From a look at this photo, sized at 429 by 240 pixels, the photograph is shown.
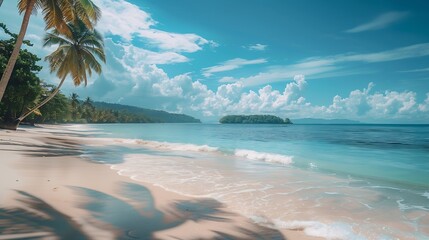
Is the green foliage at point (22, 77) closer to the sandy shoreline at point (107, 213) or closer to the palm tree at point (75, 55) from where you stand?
the palm tree at point (75, 55)

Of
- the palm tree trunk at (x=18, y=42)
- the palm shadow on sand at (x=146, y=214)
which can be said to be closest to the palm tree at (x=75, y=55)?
the palm tree trunk at (x=18, y=42)

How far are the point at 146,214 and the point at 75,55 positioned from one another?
23693mm

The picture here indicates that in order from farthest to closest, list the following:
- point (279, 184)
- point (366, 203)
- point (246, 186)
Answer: point (279, 184) < point (246, 186) < point (366, 203)

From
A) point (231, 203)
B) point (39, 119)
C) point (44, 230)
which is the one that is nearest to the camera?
point (44, 230)

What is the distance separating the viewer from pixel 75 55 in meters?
24.9

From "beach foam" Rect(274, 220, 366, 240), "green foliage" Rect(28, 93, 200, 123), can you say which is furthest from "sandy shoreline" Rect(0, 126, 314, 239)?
"green foliage" Rect(28, 93, 200, 123)

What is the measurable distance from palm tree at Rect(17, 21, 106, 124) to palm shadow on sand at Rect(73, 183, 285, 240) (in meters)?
21.2

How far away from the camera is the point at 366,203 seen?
759cm

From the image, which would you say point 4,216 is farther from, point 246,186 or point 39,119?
point 39,119

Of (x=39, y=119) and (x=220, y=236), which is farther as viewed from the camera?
(x=39, y=119)

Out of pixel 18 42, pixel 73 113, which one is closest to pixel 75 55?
pixel 18 42

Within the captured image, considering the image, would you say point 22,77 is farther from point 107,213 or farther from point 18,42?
point 107,213

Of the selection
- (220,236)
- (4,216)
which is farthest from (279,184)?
(4,216)

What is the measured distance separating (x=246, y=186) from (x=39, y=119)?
65801 millimetres
